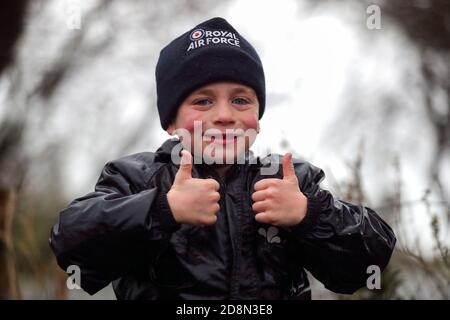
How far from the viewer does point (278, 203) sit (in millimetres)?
2045

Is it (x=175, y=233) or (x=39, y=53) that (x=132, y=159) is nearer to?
(x=175, y=233)

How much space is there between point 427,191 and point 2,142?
18.7ft

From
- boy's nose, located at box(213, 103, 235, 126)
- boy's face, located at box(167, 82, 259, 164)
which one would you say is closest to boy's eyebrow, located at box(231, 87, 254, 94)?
boy's face, located at box(167, 82, 259, 164)

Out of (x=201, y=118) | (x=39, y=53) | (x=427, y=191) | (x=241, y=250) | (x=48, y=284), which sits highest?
(x=39, y=53)

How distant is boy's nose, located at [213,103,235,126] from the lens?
216 centimetres

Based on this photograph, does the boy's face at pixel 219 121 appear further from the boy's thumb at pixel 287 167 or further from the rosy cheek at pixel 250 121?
the boy's thumb at pixel 287 167

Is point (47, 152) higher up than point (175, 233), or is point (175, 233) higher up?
point (47, 152)

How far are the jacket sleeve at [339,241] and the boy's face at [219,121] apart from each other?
0.98 ft

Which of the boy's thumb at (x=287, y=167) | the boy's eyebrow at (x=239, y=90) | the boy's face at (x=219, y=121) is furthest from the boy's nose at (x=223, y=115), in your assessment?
the boy's thumb at (x=287, y=167)

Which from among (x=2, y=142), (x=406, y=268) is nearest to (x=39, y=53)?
(x=2, y=142)

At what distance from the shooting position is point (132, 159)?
2.31m

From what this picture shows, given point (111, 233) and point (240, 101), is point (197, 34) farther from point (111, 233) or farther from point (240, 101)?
point (111, 233)

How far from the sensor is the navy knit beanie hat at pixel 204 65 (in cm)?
228

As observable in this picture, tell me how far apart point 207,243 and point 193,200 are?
23 centimetres
